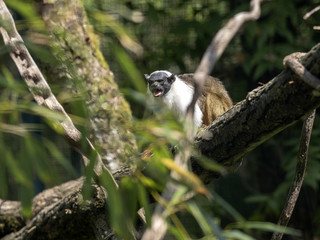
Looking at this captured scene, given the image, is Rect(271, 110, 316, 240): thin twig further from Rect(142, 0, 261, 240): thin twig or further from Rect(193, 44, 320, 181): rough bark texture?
Rect(142, 0, 261, 240): thin twig

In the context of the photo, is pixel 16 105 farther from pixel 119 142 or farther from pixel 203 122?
pixel 203 122

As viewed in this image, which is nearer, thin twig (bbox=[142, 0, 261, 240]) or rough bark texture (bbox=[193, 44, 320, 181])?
thin twig (bbox=[142, 0, 261, 240])

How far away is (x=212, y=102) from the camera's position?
3295 mm

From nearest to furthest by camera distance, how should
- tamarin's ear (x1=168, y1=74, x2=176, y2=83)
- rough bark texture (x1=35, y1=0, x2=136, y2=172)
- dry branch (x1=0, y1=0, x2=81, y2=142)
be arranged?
1. dry branch (x1=0, y1=0, x2=81, y2=142)
2. rough bark texture (x1=35, y1=0, x2=136, y2=172)
3. tamarin's ear (x1=168, y1=74, x2=176, y2=83)

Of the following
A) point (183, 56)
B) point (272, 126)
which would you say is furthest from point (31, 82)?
point (183, 56)

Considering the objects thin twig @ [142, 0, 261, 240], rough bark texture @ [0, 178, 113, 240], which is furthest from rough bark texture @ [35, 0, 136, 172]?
thin twig @ [142, 0, 261, 240]

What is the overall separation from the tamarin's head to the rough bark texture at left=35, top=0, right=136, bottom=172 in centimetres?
34

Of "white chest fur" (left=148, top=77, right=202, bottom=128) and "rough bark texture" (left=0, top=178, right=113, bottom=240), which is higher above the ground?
"white chest fur" (left=148, top=77, right=202, bottom=128)

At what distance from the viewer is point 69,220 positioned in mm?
2729

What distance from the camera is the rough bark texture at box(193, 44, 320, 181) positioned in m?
1.62

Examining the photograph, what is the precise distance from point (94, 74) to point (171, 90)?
0.60 m

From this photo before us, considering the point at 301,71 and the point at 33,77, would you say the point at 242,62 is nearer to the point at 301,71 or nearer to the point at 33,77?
the point at 33,77

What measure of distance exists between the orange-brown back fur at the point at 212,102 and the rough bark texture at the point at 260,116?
1148mm

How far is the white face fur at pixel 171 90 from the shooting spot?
3.43 metres
